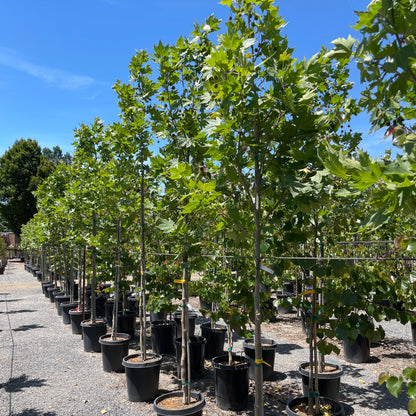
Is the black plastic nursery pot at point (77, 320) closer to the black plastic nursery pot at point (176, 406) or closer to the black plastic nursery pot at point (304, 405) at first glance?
the black plastic nursery pot at point (176, 406)

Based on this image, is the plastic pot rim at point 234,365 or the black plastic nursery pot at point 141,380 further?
the black plastic nursery pot at point 141,380

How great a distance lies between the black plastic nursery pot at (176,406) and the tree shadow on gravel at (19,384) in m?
2.42

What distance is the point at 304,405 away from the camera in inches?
137

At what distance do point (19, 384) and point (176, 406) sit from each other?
2.91 metres

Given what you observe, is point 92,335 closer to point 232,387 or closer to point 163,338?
point 163,338

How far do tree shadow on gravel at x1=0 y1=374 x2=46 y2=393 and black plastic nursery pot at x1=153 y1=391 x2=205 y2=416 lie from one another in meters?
2.42

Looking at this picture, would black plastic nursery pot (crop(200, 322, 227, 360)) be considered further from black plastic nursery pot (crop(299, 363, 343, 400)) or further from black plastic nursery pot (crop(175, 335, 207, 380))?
black plastic nursery pot (crop(299, 363, 343, 400))

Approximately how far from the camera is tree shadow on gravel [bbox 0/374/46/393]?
5.22 meters

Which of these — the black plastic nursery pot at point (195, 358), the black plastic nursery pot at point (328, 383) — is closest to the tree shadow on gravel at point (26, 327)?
the black plastic nursery pot at point (195, 358)

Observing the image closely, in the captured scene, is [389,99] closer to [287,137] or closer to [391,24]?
[391,24]

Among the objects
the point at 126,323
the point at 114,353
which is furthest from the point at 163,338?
the point at 126,323

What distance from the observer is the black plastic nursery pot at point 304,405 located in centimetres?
325

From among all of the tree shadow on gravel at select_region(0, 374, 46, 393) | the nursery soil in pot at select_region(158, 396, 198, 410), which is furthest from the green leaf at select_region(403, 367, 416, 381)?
the tree shadow on gravel at select_region(0, 374, 46, 393)

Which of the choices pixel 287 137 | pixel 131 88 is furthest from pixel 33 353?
pixel 287 137
